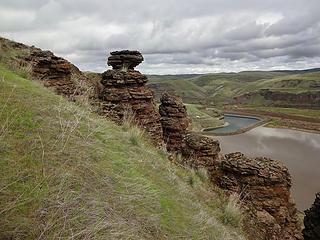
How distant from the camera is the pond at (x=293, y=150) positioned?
42000 millimetres

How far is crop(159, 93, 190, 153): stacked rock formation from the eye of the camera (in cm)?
2200

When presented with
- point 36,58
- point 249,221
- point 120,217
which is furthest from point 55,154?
point 36,58

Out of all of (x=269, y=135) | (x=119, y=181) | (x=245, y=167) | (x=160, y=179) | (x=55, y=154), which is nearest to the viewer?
(x=55, y=154)

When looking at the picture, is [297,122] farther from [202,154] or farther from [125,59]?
[202,154]

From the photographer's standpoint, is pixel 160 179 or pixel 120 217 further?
pixel 160 179

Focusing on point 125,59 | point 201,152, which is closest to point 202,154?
point 201,152

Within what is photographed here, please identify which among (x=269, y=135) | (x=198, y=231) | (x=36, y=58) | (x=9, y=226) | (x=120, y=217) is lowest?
(x=269, y=135)

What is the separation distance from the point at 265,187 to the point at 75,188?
12.0 meters

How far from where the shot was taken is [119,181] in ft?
19.7

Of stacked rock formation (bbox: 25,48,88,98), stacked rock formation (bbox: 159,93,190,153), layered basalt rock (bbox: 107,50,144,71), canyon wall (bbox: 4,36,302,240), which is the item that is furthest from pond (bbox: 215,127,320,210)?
stacked rock formation (bbox: 25,48,88,98)

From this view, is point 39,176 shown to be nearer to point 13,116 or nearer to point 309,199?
point 13,116

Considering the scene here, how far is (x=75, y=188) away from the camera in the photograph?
4.82m

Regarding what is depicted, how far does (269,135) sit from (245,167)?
75.4m

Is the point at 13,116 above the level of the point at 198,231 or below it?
above
